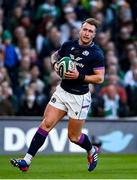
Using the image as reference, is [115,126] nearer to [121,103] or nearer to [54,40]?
[121,103]

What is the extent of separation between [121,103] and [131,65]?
4.31 feet

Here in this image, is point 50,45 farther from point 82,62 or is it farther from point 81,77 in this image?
point 81,77

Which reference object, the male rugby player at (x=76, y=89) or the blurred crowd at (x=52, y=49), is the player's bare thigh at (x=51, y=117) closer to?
Result: the male rugby player at (x=76, y=89)

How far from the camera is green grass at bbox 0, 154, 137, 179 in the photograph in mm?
12786

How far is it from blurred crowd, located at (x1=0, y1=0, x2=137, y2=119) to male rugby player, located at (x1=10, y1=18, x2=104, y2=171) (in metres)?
5.63

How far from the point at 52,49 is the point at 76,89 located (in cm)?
714

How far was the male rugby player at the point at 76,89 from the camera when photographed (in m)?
12.6

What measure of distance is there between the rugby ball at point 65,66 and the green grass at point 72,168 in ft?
5.06

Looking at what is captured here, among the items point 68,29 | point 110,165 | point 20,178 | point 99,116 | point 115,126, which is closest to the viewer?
point 20,178

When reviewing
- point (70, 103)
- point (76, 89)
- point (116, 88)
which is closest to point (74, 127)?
point (70, 103)

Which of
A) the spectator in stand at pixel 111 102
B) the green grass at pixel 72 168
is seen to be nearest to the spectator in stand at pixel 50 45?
the spectator in stand at pixel 111 102

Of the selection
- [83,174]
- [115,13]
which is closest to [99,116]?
[115,13]

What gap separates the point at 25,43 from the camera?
19.4 m

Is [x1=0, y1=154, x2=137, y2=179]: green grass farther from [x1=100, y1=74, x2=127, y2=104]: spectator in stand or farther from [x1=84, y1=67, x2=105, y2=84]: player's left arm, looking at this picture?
[x1=100, y1=74, x2=127, y2=104]: spectator in stand
